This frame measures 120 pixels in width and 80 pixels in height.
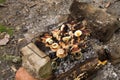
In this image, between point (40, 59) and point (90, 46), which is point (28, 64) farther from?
point (90, 46)

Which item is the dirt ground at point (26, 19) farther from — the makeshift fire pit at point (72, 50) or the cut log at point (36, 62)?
the cut log at point (36, 62)

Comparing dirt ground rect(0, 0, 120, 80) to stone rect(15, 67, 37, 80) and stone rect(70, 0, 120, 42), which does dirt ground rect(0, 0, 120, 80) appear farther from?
stone rect(15, 67, 37, 80)

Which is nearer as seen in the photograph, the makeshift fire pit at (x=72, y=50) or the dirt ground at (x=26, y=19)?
the makeshift fire pit at (x=72, y=50)

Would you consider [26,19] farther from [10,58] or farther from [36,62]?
[36,62]

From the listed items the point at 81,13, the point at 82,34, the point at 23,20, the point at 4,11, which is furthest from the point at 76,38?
the point at 4,11

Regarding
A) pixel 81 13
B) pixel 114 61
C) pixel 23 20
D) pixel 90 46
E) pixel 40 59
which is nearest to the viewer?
pixel 40 59

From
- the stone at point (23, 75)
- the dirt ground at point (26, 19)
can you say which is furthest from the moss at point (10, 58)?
the stone at point (23, 75)
